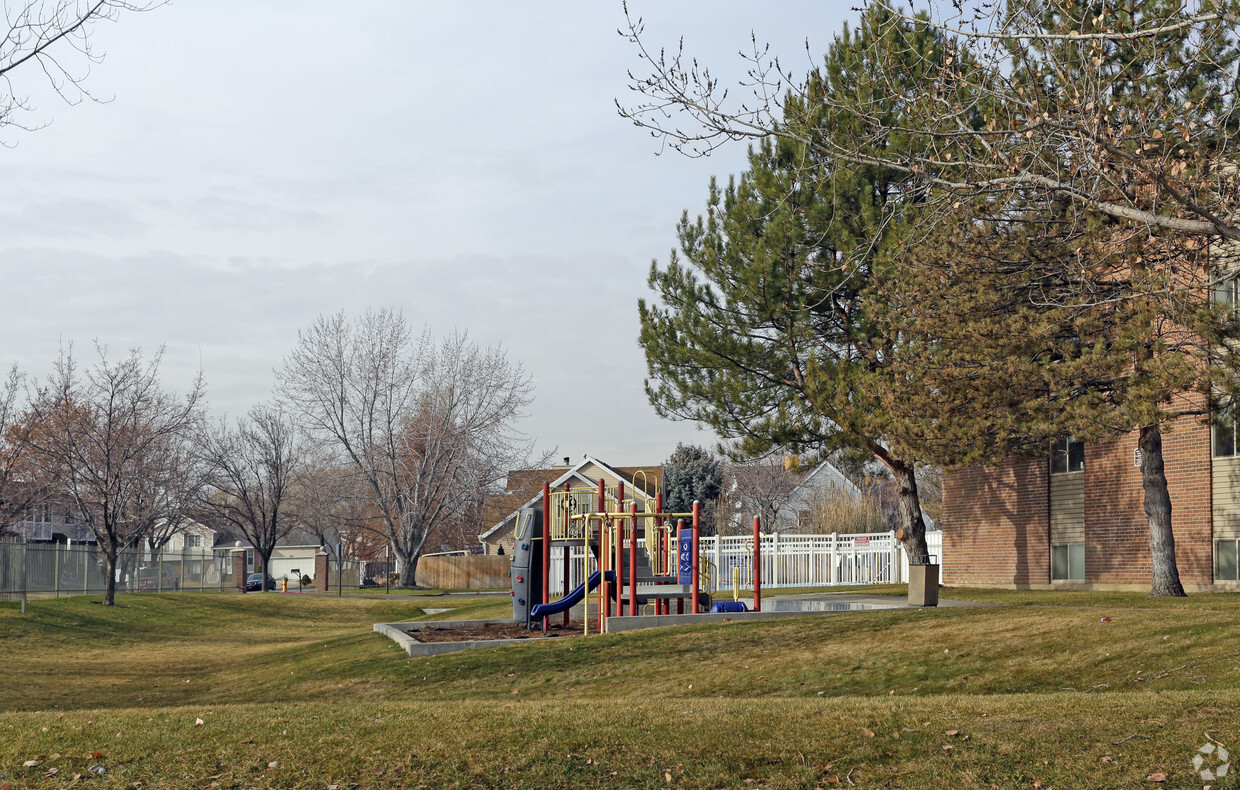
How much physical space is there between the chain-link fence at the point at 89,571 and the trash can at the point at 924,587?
20905 millimetres

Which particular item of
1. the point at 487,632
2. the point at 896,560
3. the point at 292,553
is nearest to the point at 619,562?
the point at 487,632

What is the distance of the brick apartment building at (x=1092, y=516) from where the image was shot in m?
23.5

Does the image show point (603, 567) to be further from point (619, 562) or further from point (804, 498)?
point (804, 498)

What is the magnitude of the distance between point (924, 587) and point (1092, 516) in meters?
9.59

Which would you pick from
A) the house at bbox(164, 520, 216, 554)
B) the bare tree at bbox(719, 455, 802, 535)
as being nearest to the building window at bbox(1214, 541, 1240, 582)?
the bare tree at bbox(719, 455, 802, 535)

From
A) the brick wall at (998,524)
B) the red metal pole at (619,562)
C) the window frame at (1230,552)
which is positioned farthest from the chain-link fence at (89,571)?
the window frame at (1230,552)

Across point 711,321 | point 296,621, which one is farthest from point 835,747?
point 296,621

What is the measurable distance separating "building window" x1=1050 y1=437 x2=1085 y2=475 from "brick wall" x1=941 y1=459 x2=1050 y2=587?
10.6 inches

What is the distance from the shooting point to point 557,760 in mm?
7465

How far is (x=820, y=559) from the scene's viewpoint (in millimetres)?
34625

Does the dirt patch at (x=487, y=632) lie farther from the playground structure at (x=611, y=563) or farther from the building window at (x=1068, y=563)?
the building window at (x=1068, y=563)

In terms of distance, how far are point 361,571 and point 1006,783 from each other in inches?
2176

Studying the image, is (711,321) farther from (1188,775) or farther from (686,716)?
(1188,775)

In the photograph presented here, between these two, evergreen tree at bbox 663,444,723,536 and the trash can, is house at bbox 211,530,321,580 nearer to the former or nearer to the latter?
evergreen tree at bbox 663,444,723,536
